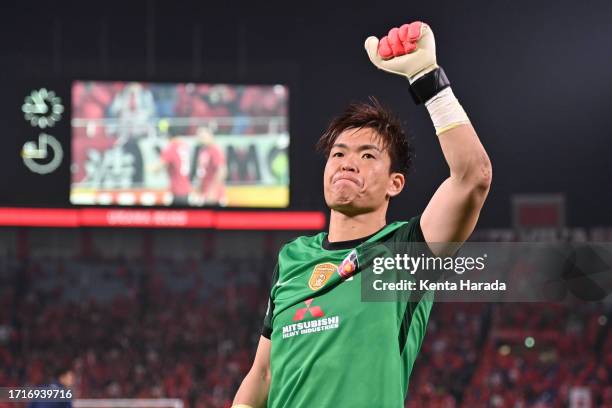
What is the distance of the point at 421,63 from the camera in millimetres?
2373

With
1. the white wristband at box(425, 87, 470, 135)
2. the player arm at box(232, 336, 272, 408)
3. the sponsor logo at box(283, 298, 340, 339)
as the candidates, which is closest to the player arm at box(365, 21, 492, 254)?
the white wristband at box(425, 87, 470, 135)

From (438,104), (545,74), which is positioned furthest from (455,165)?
(545,74)

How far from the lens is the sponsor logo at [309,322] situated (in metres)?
2.54

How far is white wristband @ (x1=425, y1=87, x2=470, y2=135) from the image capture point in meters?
2.32

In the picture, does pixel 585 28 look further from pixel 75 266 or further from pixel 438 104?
pixel 438 104

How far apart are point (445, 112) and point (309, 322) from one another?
70cm

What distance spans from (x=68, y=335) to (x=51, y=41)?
6.82 metres

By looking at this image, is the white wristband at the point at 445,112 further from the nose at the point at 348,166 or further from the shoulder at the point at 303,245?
the shoulder at the point at 303,245

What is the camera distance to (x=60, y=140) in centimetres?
1689

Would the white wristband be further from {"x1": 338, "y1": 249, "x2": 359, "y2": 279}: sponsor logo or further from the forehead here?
{"x1": 338, "y1": 249, "x2": 359, "y2": 279}: sponsor logo

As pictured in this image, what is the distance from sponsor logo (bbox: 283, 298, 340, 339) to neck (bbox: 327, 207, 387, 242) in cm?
24

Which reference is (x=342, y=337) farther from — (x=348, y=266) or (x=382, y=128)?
(x=382, y=128)

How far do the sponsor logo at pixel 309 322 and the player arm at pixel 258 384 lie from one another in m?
0.29

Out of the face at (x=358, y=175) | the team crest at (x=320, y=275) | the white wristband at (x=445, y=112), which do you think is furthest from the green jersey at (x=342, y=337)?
the white wristband at (x=445, y=112)
